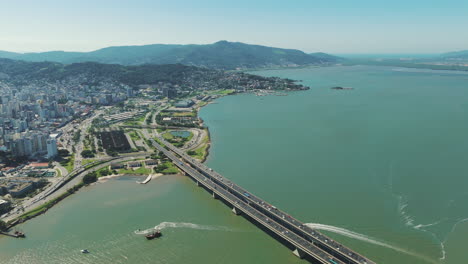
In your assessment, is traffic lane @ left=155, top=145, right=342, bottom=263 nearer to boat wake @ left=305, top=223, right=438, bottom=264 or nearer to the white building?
boat wake @ left=305, top=223, right=438, bottom=264

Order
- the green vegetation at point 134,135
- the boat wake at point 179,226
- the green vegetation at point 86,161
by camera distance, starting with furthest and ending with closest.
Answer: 1. the green vegetation at point 134,135
2. the green vegetation at point 86,161
3. the boat wake at point 179,226

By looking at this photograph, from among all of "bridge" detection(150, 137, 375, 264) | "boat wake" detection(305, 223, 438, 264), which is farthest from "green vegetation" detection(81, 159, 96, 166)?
"boat wake" detection(305, 223, 438, 264)

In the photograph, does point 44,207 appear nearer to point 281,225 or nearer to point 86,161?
point 86,161

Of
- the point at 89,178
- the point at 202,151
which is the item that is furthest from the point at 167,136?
the point at 89,178

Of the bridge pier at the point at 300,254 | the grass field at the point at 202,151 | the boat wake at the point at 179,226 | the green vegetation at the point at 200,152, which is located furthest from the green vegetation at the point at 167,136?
the bridge pier at the point at 300,254

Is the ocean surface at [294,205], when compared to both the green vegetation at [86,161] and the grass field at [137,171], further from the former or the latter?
the green vegetation at [86,161]

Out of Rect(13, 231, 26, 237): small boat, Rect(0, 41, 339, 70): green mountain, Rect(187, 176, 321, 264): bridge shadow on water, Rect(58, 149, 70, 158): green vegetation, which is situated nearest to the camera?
Rect(187, 176, 321, 264): bridge shadow on water
